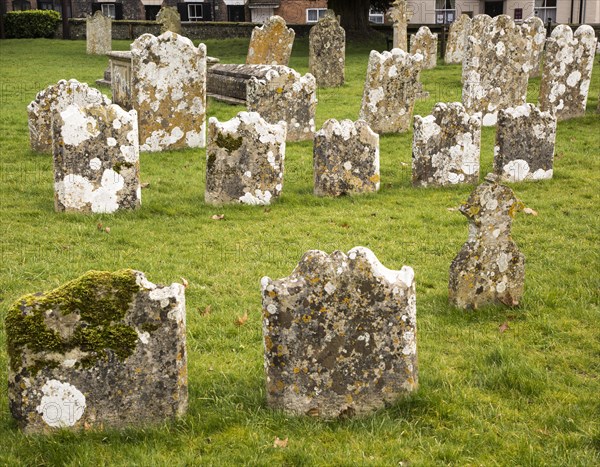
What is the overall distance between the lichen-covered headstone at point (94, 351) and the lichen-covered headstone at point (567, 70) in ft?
43.1

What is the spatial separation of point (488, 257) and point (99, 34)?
89.9ft

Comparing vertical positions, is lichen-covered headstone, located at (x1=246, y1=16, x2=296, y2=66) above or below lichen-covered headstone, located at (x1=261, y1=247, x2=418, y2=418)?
above

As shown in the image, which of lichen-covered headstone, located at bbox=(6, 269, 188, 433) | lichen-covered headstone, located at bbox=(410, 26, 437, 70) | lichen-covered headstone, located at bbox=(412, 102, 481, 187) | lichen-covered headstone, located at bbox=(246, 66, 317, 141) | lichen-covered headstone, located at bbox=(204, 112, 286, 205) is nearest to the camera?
lichen-covered headstone, located at bbox=(6, 269, 188, 433)

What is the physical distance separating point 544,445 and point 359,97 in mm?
Answer: 16160

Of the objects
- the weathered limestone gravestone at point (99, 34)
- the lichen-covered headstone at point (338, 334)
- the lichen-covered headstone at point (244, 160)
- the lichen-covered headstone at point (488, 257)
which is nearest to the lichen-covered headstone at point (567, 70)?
the lichen-covered headstone at point (244, 160)

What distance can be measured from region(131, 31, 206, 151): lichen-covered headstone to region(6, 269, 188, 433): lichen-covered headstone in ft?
32.2

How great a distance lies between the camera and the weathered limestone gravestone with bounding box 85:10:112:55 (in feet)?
104

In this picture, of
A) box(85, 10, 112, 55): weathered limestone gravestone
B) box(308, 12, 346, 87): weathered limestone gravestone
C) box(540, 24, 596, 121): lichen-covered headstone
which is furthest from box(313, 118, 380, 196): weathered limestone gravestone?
box(85, 10, 112, 55): weathered limestone gravestone

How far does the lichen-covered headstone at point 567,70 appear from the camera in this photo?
53.9 feet

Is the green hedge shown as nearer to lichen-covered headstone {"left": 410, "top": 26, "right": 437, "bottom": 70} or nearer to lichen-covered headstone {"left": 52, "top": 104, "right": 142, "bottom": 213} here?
lichen-covered headstone {"left": 410, "top": 26, "right": 437, "bottom": 70}

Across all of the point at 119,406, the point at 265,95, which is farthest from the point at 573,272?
the point at 265,95

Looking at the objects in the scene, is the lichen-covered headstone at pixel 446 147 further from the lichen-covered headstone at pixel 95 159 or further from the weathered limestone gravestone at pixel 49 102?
the weathered limestone gravestone at pixel 49 102

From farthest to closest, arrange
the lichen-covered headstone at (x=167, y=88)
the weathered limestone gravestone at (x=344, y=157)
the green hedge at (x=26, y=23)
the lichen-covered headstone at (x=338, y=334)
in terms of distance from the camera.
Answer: the green hedge at (x=26, y=23) < the lichen-covered headstone at (x=167, y=88) < the weathered limestone gravestone at (x=344, y=157) < the lichen-covered headstone at (x=338, y=334)

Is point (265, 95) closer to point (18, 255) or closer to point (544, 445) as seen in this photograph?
point (18, 255)
